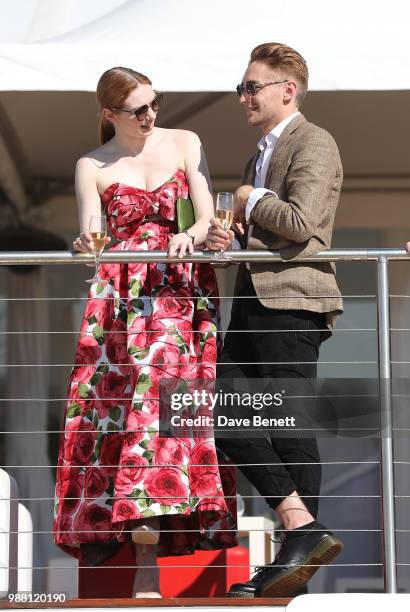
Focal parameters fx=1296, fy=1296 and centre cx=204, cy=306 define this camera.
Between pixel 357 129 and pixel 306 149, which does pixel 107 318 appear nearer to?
pixel 306 149

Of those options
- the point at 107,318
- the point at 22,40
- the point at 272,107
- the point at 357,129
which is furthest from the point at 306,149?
the point at 357,129

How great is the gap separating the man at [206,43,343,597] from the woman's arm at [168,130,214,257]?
0.40 ft

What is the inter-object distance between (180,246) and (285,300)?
0.37 m

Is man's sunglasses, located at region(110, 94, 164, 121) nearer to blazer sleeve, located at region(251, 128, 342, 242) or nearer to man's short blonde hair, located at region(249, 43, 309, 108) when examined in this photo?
man's short blonde hair, located at region(249, 43, 309, 108)

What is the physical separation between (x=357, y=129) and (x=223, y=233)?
111 inches

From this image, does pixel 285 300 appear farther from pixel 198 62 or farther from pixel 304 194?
pixel 198 62

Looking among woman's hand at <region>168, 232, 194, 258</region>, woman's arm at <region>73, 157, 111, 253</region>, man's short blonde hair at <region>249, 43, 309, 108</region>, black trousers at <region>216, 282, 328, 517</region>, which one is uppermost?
man's short blonde hair at <region>249, 43, 309, 108</region>

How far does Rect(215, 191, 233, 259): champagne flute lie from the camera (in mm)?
3908

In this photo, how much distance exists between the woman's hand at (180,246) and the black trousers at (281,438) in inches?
9.2

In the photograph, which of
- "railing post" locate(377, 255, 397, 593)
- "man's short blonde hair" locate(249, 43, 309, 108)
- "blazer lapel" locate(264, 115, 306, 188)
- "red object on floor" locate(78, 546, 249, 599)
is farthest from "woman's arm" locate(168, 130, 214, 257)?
"red object on floor" locate(78, 546, 249, 599)

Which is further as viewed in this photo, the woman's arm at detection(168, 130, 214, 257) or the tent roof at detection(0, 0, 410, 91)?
the tent roof at detection(0, 0, 410, 91)

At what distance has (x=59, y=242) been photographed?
770cm

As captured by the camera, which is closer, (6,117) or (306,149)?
(306,149)

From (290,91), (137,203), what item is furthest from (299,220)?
(137,203)
